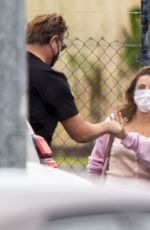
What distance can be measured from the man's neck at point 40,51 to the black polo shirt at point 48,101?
0.22 metres

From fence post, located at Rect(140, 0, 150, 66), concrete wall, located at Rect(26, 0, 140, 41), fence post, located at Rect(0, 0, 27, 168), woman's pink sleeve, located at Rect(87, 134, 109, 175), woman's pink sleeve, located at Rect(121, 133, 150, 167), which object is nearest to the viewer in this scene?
fence post, located at Rect(0, 0, 27, 168)

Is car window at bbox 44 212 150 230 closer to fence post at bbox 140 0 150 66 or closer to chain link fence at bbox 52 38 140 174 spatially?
fence post at bbox 140 0 150 66

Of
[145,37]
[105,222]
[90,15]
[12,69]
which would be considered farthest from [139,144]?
[90,15]

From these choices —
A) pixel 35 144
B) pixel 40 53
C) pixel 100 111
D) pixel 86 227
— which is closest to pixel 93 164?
pixel 40 53

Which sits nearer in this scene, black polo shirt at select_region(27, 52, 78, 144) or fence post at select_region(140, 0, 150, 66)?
black polo shirt at select_region(27, 52, 78, 144)

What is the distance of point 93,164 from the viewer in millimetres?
7434

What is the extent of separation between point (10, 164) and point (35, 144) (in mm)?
1571

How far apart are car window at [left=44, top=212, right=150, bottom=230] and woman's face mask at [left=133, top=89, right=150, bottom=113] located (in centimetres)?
420

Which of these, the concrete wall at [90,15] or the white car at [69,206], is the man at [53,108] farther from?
the concrete wall at [90,15]

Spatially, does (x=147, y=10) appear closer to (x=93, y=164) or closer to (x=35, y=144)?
(x=93, y=164)

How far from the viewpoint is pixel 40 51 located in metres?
7.21

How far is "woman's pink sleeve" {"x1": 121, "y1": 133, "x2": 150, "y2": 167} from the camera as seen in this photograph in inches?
280

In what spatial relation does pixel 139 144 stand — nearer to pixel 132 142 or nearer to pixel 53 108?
pixel 132 142

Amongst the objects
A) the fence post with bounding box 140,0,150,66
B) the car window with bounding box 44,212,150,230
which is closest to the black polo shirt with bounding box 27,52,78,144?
the fence post with bounding box 140,0,150,66
